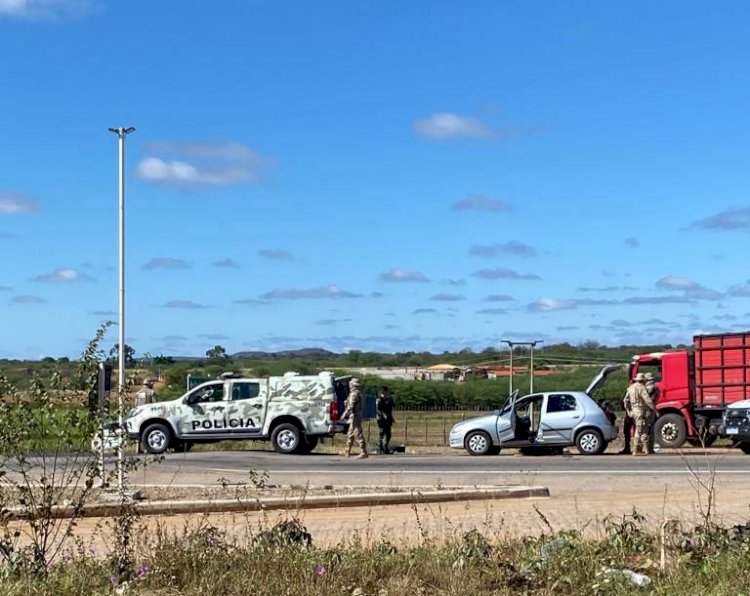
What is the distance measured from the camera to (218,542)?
27.6 feet

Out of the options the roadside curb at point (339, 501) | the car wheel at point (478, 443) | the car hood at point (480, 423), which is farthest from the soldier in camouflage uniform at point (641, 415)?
the roadside curb at point (339, 501)

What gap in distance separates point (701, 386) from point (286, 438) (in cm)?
1026

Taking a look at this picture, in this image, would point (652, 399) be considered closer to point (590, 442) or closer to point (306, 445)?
point (590, 442)

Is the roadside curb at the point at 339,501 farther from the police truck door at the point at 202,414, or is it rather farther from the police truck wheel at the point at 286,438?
the police truck door at the point at 202,414

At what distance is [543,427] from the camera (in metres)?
24.8

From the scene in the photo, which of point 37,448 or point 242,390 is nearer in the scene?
point 37,448

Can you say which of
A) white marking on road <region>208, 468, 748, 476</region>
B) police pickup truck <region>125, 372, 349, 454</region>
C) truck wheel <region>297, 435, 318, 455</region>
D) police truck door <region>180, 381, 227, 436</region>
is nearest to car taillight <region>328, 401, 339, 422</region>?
police pickup truck <region>125, 372, 349, 454</region>

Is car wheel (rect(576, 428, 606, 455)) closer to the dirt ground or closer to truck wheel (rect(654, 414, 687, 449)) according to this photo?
truck wheel (rect(654, 414, 687, 449))

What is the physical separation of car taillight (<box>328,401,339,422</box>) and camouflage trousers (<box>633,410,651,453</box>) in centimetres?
687

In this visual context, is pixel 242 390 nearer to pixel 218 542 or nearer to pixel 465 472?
pixel 465 472

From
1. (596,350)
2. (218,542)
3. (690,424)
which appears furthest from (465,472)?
(596,350)

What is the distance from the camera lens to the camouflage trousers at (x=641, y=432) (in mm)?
24406

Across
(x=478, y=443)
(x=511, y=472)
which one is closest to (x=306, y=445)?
(x=478, y=443)

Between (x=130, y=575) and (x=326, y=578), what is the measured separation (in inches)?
53.4
